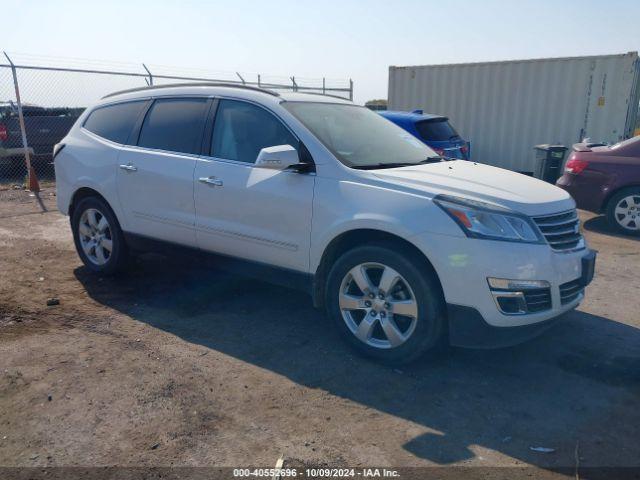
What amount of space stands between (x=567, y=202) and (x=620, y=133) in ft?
29.1

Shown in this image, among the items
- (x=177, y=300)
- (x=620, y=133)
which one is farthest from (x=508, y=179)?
(x=620, y=133)

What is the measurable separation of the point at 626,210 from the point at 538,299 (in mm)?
5448

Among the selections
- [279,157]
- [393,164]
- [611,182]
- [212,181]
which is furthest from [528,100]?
[279,157]

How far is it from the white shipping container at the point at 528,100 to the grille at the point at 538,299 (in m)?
9.47

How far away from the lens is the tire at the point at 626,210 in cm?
798

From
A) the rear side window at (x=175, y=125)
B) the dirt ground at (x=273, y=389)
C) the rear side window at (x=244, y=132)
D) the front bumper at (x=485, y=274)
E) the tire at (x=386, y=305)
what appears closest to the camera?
the dirt ground at (x=273, y=389)

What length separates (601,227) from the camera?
28.3ft

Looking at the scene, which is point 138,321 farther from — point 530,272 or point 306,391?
point 530,272

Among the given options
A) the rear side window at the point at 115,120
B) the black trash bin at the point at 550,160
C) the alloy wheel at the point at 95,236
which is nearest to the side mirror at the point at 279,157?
the rear side window at the point at 115,120

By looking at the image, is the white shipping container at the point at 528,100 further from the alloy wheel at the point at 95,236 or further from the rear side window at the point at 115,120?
the alloy wheel at the point at 95,236

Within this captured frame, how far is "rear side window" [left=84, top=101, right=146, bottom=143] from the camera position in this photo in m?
5.35

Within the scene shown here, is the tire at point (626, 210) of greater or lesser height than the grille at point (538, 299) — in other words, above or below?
below

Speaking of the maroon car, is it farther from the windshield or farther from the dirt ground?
the windshield

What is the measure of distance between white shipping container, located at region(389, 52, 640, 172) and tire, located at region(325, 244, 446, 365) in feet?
31.4
